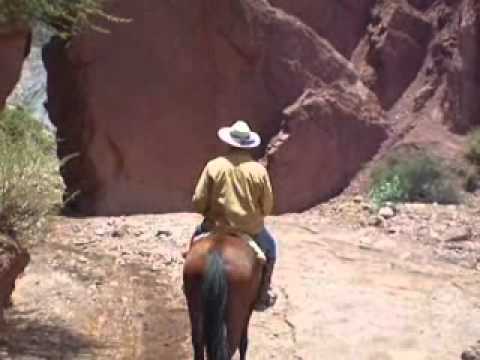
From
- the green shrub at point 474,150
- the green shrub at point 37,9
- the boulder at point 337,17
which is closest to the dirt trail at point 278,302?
the green shrub at point 37,9

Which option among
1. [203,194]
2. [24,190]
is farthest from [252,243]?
[24,190]

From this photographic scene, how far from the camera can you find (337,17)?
19.1 metres

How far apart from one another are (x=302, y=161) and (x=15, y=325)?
782cm

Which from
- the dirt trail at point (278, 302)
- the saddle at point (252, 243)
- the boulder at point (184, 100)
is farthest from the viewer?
the boulder at point (184, 100)

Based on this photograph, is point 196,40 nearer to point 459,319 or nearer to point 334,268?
point 334,268

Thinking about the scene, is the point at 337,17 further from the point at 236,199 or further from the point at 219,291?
the point at 219,291

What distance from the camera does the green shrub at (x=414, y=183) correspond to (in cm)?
1584

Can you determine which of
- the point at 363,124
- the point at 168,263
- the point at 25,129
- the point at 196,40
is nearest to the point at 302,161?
the point at 363,124

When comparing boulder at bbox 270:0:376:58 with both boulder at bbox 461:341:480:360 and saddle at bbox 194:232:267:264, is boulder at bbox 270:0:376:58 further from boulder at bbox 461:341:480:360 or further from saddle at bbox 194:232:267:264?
boulder at bbox 461:341:480:360

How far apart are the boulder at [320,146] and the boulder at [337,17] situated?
2134 mm

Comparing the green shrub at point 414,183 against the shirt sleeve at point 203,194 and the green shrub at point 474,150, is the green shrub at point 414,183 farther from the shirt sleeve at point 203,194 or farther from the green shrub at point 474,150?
the shirt sleeve at point 203,194

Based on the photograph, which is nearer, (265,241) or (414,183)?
(265,241)

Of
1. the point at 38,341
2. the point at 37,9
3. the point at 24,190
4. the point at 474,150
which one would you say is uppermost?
the point at 37,9

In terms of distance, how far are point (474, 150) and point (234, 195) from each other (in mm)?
10252
